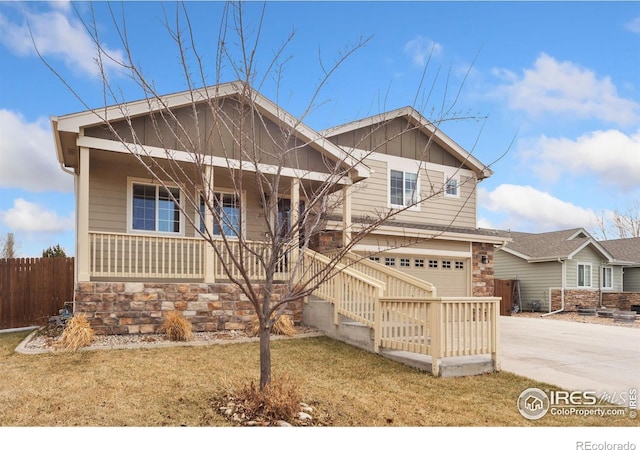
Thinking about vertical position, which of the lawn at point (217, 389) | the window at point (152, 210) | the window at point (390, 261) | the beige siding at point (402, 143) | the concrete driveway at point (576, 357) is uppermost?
the beige siding at point (402, 143)

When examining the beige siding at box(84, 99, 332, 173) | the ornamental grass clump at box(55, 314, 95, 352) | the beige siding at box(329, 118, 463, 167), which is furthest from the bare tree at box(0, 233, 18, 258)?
the ornamental grass clump at box(55, 314, 95, 352)

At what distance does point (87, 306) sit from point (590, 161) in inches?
607

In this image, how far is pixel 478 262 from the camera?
14992 millimetres

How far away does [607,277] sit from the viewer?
23.3 m

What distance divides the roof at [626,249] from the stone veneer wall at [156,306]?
2324 centimetres

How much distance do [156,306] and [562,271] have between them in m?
18.6

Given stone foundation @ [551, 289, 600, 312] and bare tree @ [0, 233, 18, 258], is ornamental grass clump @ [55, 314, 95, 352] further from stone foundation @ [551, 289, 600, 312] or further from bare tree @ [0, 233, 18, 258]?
bare tree @ [0, 233, 18, 258]

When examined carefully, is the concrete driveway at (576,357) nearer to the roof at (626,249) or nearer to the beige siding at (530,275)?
the beige siding at (530,275)

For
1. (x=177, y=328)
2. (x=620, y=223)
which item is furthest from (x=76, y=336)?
(x=620, y=223)

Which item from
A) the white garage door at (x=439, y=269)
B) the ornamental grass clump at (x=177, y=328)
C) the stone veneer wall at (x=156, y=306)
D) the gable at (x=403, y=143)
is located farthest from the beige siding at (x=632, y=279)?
the ornamental grass clump at (x=177, y=328)

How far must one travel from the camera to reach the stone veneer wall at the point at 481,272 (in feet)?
48.5

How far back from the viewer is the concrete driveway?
6.27 metres

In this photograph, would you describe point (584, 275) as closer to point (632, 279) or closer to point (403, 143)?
point (632, 279)

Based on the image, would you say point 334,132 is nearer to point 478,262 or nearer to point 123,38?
point 478,262
